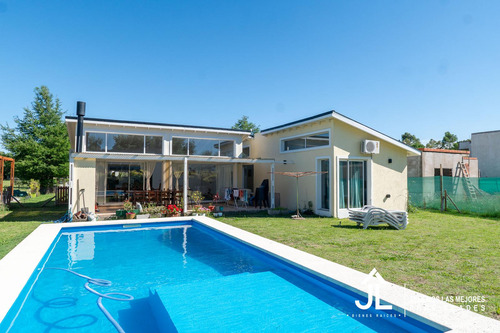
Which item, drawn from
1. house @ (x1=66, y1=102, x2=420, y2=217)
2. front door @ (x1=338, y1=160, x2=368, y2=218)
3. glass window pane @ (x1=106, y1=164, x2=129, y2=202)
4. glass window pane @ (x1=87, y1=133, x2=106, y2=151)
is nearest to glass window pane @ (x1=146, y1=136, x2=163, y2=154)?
house @ (x1=66, y1=102, x2=420, y2=217)

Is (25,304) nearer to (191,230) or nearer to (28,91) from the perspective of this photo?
(191,230)

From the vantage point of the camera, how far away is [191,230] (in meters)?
10.3

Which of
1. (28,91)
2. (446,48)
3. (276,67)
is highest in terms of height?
(28,91)

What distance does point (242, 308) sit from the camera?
357 centimetres

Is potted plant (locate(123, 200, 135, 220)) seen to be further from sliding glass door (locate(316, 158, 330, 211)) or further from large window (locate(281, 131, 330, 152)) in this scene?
large window (locate(281, 131, 330, 152))

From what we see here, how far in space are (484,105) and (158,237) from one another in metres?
19.3

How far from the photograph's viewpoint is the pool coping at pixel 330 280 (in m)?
3.04

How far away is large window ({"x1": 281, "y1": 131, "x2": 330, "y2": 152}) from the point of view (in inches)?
491

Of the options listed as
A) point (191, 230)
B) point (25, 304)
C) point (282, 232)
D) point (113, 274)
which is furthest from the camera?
point (191, 230)

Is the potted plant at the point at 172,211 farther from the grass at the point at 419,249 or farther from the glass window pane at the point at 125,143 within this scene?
the glass window pane at the point at 125,143

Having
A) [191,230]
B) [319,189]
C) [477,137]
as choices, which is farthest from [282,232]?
[477,137]

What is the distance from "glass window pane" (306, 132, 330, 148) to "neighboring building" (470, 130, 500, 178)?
70.4 ft

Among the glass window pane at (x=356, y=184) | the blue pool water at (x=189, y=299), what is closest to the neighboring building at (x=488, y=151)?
the glass window pane at (x=356, y=184)

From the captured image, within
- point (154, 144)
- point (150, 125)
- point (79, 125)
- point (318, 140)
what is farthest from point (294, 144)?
point (79, 125)
